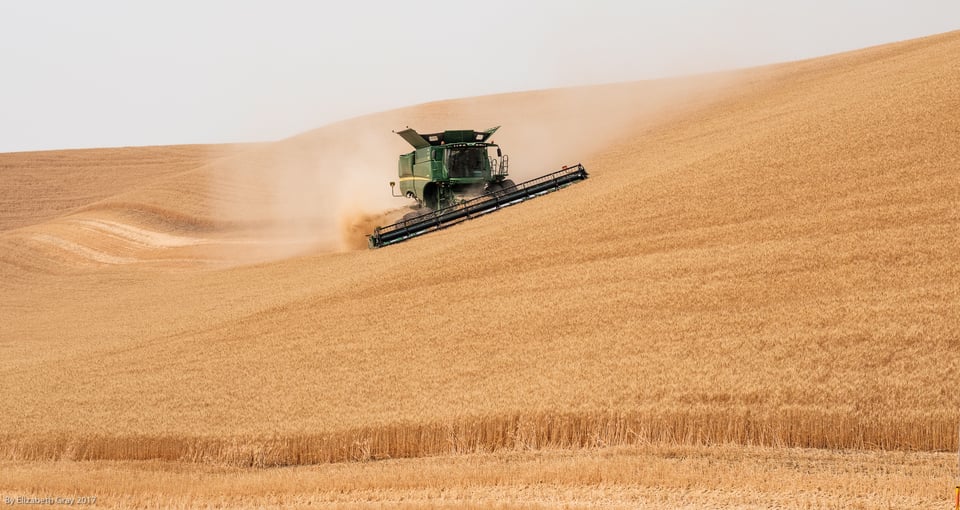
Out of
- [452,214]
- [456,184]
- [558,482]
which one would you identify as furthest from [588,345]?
[456,184]

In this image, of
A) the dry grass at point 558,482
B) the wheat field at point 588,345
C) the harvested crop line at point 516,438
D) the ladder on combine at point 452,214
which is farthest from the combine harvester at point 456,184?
the dry grass at point 558,482

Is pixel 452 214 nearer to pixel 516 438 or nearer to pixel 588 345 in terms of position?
pixel 588 345

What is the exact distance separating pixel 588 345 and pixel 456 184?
14.8 meters

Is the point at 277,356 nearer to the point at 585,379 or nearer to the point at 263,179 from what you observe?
the point at 585,379

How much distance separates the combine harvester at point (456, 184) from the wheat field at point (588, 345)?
2.93ft

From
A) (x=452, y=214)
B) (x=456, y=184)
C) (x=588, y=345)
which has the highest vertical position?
(x=456, y=184)

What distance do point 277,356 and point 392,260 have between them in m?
7.41

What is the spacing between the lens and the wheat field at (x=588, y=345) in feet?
37.6

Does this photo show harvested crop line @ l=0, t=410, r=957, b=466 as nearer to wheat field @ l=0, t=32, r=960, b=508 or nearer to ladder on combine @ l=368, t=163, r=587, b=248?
wheat field @ l=0, t=32, r=960, b=508

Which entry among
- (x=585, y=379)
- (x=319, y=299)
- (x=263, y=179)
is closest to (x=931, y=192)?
(x=585, y=379)

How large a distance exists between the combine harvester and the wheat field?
893mm

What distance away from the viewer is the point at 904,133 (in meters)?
22.7

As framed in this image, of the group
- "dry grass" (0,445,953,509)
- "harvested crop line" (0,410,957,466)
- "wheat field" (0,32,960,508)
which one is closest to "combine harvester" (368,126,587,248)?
"wheat field" (0,32,960,508)

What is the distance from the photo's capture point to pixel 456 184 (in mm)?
29359
